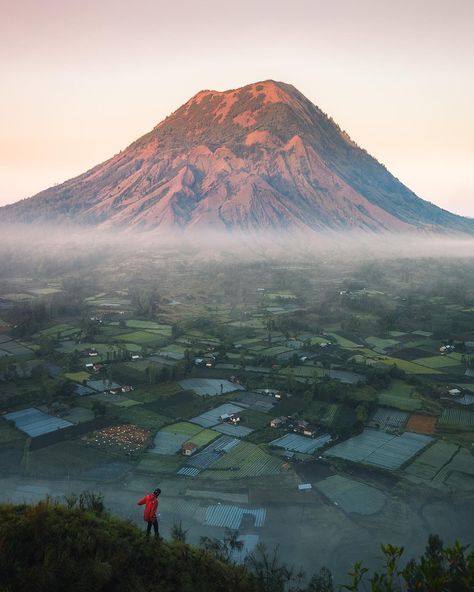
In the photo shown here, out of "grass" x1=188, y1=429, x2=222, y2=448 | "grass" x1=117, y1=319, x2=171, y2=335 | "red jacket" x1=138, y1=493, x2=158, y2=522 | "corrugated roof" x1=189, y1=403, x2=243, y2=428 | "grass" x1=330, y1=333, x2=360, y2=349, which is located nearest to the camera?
"red jacket" x1=138, y1=493, x2=158, y2=522

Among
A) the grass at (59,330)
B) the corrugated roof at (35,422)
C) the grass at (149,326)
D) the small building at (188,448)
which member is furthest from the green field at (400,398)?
the grass at (59,330)

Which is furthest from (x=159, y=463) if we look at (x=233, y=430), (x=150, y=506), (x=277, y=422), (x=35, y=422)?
(x=150, y=506)

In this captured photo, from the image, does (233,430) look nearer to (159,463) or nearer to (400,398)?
(159,463)

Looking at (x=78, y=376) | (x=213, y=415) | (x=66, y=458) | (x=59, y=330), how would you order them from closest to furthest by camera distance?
(x=66, y=458) → (x=213, y=415) → (x=78, y=376) → (x=59, y=330)

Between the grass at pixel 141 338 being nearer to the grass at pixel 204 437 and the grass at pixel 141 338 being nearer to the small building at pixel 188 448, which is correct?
the grass at pixel 204 437

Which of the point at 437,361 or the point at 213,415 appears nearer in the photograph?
the point at 213,415

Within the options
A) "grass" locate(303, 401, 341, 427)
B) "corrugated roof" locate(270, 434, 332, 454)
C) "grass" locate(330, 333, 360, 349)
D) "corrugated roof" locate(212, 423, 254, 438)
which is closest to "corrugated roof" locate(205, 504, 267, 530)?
"corrugated roof" locate(270, 434, 332, 454)

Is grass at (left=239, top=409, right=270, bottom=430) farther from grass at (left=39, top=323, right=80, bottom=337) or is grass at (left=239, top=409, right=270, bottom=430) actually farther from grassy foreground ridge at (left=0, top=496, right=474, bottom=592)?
grass at (left=39, top=323, right=80, bottom=337)

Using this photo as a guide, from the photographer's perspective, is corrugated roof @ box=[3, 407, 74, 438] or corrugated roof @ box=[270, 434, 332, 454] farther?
corrugated roof @ box=[3, 407, 74, 438]
